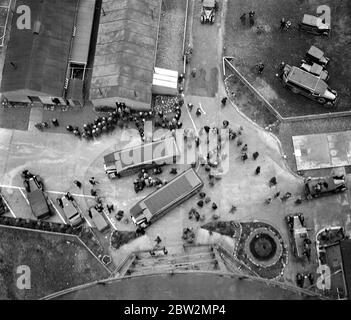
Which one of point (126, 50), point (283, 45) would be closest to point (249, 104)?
point (283, 45)

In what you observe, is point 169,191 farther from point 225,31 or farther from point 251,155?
point 225,31

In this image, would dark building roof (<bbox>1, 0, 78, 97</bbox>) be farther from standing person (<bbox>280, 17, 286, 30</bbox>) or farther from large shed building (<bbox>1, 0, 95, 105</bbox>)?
standing person (<bbox>280, 17, 286, 30</bbox>)

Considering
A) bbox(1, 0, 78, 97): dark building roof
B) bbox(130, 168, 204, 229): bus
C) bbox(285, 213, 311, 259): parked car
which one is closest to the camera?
bbox(285, 213, 311, 259): parked car

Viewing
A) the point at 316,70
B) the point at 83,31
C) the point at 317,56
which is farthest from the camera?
the point at 83,31

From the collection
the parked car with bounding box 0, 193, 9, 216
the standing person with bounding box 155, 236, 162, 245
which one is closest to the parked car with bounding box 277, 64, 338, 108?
the standing person with bounding box 155, 236, 162, 245

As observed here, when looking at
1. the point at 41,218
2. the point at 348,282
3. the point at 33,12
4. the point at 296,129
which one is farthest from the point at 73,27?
the point at 348,282

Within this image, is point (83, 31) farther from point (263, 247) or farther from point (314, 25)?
point (263, 247)
